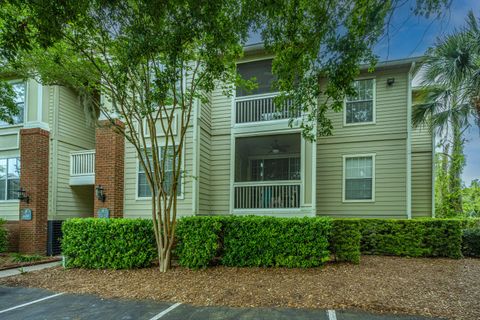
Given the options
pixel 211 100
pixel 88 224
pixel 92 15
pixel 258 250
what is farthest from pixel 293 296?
pixel 211 100

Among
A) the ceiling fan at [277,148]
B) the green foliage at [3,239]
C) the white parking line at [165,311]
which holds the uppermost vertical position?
the ceiling fan at [277,148]

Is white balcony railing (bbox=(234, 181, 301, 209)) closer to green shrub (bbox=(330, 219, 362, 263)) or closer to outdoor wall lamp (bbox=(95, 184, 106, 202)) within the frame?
green shrub (bbox=(330, 219, 362, 263))

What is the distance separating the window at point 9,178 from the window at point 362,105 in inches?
522

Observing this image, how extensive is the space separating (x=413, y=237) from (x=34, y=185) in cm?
1311

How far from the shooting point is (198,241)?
7148mm

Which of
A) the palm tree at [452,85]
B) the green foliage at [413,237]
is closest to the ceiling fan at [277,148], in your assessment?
the green foliage at [413,237]

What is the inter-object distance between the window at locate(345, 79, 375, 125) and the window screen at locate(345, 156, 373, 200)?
4.84 ft

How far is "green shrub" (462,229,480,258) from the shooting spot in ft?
29.0

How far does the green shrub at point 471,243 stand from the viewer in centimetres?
885

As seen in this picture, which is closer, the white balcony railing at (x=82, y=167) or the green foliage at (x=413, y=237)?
the green foliage at (x=413, y=237)

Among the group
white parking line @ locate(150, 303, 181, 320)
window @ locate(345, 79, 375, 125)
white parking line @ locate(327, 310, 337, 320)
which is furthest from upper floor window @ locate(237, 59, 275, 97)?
white parking line @ locate(327, 310, 337, 320)

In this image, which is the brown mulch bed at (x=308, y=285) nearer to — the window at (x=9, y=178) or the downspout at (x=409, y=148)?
the downspout at (x=409, y=148)

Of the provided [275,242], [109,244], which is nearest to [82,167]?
[109,244]

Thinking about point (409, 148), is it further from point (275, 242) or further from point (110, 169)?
point (110, 169)
